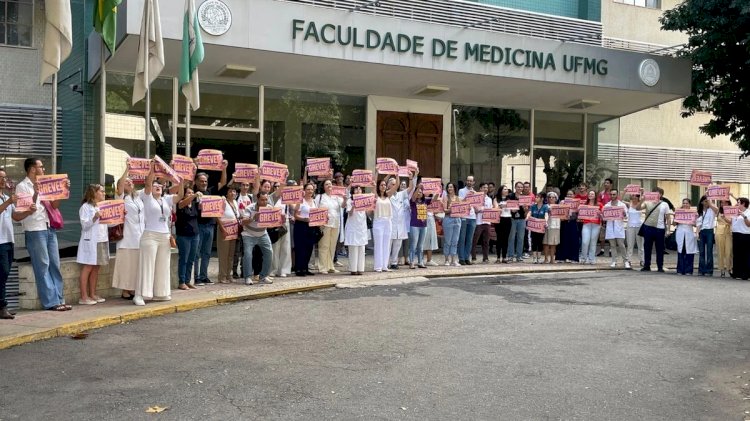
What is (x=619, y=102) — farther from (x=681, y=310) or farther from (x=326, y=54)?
(x=681, y=310)

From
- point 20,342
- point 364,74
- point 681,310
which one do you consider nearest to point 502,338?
point 681,310

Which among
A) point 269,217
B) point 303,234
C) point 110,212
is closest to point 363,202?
point 303,234

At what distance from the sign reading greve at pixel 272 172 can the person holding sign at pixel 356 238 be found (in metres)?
1.57

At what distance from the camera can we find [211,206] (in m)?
12.5

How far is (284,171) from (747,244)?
9.81 m

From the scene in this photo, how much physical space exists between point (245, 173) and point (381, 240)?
10.2 feet

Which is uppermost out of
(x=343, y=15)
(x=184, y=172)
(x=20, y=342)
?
(x=343, y=15)

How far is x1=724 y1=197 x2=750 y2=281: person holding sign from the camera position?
16.0 meters

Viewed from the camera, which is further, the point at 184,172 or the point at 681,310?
the point at 184,172

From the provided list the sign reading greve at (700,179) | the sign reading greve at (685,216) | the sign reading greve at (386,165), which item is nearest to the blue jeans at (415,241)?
the sign reading greve at (386,165)

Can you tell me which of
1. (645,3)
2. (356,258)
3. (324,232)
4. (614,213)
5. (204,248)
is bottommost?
(356,258)

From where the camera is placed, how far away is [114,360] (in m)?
7.48

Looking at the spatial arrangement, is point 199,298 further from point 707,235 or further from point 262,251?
point 707,235

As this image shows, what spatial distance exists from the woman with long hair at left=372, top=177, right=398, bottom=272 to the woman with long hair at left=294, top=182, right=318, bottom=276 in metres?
1.34
